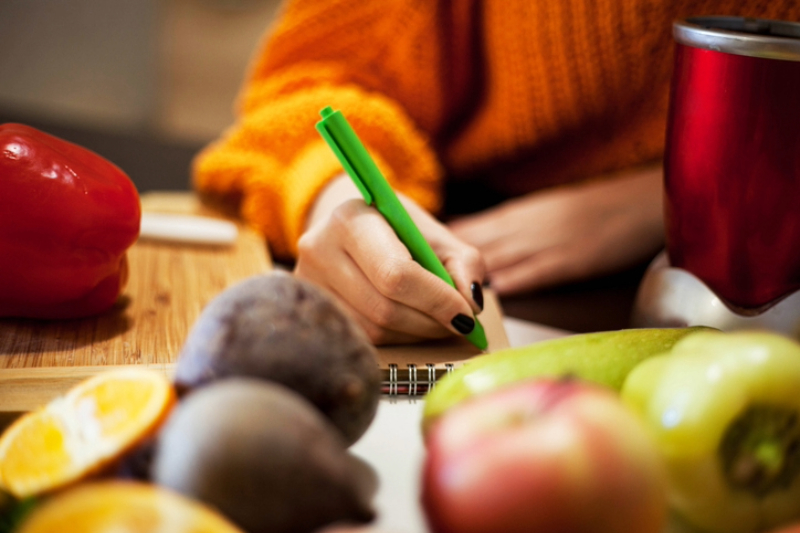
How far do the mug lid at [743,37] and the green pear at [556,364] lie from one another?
15 cm

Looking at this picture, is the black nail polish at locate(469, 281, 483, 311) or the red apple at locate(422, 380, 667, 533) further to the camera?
the black nail polish at locate(469, 281, 483, 311)

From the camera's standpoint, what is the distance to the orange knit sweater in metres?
0.67

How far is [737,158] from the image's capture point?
409 mm

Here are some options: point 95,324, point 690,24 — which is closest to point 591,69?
point 690,24

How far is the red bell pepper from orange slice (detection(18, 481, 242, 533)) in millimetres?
301

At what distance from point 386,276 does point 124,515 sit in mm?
265

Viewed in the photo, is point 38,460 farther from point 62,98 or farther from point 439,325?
point 62,98

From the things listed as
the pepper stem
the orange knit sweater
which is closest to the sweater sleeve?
the orange knit sweater

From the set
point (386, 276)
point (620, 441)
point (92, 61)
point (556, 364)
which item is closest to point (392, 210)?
point (386, 276)

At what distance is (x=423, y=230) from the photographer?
1.75 feet

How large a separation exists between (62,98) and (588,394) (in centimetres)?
221

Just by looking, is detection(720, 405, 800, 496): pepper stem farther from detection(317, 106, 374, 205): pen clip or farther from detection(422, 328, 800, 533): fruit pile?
detection(317, 106, 374, 205): pen clip

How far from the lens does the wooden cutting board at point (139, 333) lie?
0.43 m

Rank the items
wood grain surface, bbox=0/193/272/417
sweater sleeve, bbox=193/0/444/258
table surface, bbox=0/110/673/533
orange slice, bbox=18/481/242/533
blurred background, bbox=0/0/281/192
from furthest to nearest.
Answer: blurred background, bbox=0/0/281/192, sweater sleeve, bbox=193/0/444/258, wood grain surface, bbox=0/193/272/417, table surface, bbox=0/110/673/533, orange slice, bbox=18/481/242/533
